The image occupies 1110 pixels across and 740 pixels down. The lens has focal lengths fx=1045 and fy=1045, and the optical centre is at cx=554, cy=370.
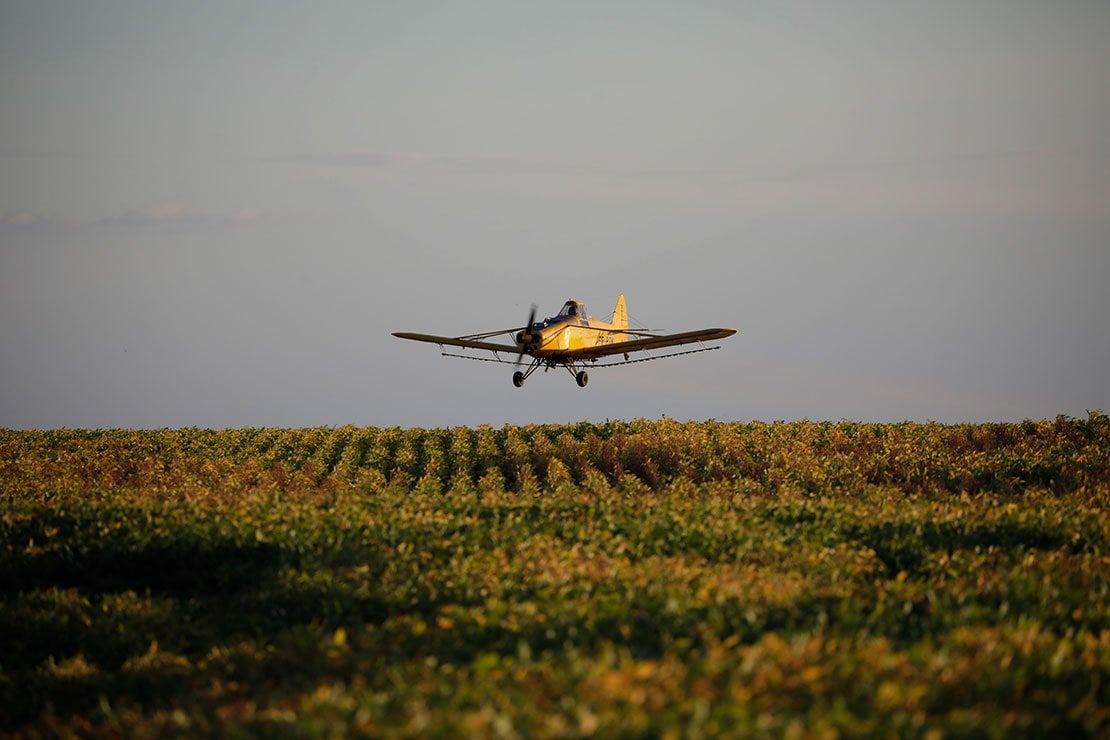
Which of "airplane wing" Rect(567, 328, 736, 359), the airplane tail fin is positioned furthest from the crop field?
the airplane tail fin


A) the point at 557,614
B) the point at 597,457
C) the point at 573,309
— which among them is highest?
the point at 573,309

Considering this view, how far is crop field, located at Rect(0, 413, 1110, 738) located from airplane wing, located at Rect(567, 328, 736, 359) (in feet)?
31.8

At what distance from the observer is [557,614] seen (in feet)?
43.1

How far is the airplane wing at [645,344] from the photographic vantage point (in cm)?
3656

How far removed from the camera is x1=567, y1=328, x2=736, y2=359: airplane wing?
36.6 m

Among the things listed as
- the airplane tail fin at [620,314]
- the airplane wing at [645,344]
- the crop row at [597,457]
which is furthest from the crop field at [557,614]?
the airplane tail fin at [620,314]

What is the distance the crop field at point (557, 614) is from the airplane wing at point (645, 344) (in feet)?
31.8

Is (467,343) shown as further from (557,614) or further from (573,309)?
(557,614)

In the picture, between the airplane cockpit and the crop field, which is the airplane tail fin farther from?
the crop field

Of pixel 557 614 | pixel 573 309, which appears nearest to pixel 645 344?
pixel 573 309

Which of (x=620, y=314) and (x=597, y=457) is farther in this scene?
(x=620, y=314)

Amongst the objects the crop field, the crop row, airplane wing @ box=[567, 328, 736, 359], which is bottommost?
the crop field

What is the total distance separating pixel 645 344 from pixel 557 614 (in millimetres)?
27068

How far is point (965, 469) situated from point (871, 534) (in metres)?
13.8
